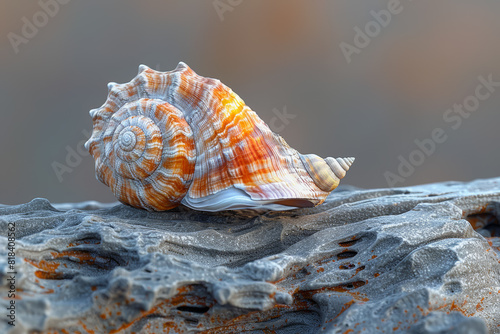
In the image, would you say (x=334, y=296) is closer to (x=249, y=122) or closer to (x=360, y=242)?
(x=360, y=242)

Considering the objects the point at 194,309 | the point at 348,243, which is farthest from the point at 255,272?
the point at 348,243

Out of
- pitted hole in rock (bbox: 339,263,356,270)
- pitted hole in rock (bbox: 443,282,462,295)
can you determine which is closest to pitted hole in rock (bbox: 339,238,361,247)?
pitted hole in rock (bbox: 339,263,356,270)

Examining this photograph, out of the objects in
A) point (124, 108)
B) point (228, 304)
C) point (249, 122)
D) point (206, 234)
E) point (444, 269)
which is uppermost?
point (124, 108)

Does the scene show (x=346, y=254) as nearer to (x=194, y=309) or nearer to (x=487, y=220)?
(x=194, y=309)

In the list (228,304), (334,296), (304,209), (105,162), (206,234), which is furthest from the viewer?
(304,209)

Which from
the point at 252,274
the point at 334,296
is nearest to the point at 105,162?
the point at 252,274

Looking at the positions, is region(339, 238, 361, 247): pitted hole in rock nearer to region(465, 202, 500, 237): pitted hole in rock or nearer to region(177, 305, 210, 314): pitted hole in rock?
region(177, 305, 210, 314): pitted hole in rock

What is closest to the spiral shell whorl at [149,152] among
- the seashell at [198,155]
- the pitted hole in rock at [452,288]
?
the seashell at [198,155]
